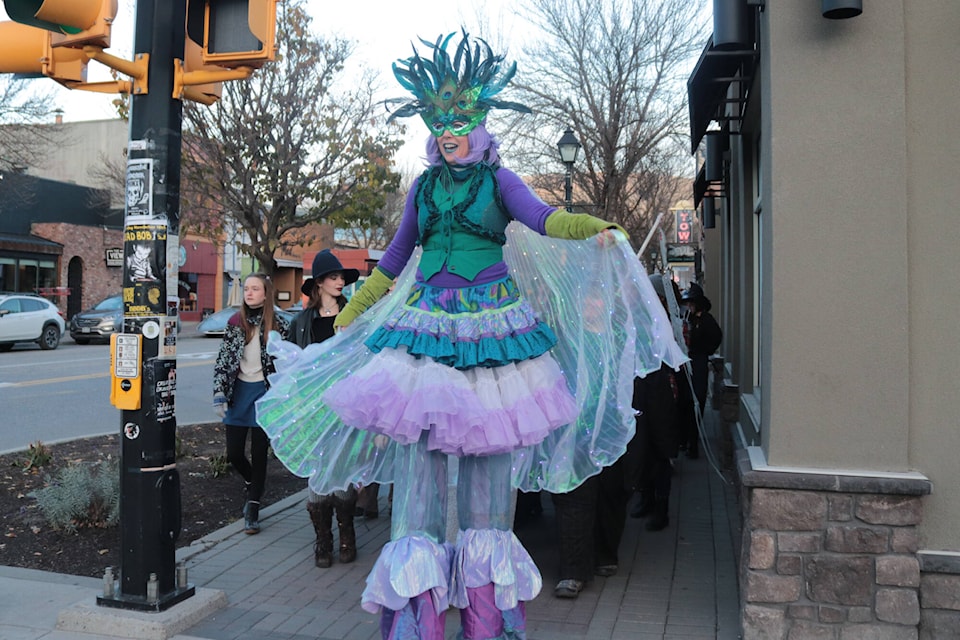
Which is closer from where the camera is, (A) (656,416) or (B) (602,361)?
(B) (602,361)

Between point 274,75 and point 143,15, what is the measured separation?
6230 mm

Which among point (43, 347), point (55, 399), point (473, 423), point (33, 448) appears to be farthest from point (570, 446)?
point (43, 347)

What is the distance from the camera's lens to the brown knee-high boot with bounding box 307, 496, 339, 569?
4.82 metres

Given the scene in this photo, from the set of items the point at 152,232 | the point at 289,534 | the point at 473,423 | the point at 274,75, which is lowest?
the point at 289,534

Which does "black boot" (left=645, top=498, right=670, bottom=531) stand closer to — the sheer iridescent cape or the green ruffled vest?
the sheer iridescent cape

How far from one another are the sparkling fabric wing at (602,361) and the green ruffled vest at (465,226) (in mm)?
420

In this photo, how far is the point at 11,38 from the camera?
12.5ft

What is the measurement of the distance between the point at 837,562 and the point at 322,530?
282 cm

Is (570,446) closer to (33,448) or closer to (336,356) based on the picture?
(336,356)

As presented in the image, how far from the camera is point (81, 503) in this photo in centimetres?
560

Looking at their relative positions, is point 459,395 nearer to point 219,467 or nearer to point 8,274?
point 219,467

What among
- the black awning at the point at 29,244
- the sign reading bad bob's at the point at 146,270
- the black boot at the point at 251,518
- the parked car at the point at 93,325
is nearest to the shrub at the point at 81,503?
the black boot at the point at 251,518

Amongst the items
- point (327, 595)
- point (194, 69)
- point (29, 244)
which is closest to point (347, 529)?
point (327, 595)

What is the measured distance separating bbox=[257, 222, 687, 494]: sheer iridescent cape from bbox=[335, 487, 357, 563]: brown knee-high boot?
4.51ft
